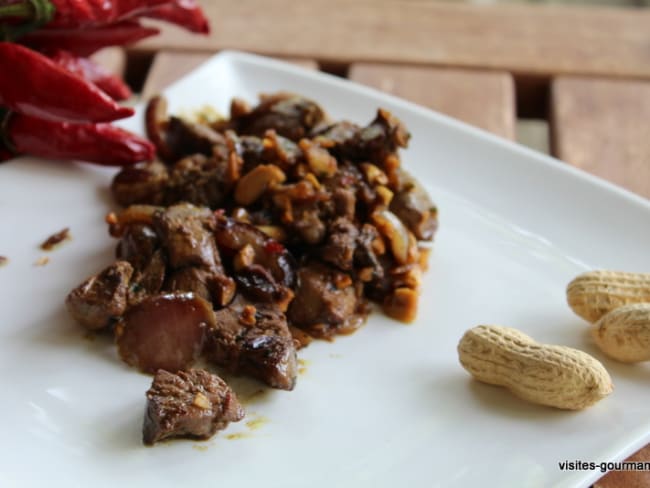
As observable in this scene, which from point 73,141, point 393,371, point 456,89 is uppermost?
point 73,141

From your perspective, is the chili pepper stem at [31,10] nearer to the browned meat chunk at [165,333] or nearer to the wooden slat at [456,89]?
the browned meat chunk at [165,333]

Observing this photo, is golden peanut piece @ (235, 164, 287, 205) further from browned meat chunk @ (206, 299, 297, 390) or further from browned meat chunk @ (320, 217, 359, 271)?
browned meat chunk @ (206, 299, 297, 390)

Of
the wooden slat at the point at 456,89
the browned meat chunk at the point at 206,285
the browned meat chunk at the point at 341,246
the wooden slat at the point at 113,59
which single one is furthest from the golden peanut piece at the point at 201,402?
the wooden slat at the point at 113,59

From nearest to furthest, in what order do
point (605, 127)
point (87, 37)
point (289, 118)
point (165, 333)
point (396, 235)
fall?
point (165, 333) → point (396, 235) → point (289, 118) → point (87, 37) → point (605, 127)

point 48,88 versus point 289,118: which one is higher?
point 48,88

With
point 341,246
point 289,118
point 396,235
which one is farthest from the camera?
point 289,118

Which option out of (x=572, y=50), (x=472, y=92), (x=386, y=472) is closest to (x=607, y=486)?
(x=386, y=472)

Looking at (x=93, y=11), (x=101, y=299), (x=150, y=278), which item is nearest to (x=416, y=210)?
(x=150, y=278)

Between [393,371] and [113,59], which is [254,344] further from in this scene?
[113,59]

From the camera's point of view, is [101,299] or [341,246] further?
[341,246]
